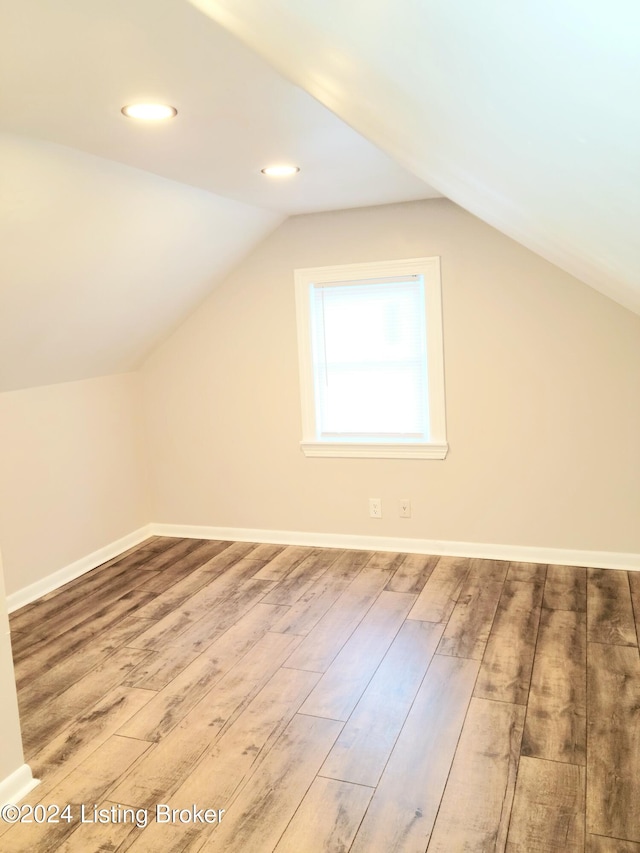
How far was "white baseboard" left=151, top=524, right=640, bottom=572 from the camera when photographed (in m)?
3.99

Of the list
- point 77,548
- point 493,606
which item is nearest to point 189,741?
point 493,606

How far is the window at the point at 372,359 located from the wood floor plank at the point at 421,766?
5.39ft

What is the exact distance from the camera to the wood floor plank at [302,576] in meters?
3.82

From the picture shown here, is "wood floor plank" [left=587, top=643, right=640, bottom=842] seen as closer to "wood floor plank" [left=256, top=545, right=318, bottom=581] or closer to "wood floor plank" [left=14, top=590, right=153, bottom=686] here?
"wood floor plank" [left=256, top=545, right=318, bottom=581]

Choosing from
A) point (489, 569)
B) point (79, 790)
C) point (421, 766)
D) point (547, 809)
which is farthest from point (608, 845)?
point (489, 569)

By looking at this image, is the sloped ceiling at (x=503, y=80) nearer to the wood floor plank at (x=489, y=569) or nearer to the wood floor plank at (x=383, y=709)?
the wood floor plank at (x=383, y=709)

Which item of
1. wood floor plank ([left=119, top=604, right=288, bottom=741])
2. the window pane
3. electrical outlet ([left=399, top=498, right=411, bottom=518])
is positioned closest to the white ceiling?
the window pane

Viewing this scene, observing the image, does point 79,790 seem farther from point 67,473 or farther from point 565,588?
point 565,588

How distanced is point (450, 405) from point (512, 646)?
152 cm

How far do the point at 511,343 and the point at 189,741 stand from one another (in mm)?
2662

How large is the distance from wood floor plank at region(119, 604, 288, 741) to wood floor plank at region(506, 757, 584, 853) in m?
1.27

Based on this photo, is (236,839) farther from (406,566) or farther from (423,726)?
(406,566)

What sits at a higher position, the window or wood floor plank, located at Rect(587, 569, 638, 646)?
the window

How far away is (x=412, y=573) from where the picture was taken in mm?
4062
